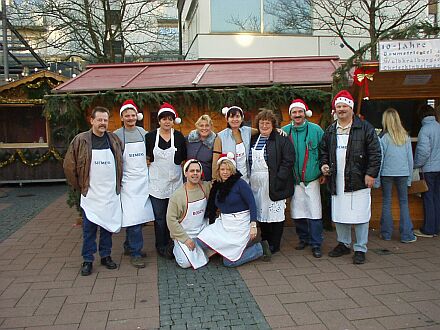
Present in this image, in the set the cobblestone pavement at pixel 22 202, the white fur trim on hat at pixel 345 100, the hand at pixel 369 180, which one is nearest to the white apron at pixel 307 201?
the hand at pixel 369 180

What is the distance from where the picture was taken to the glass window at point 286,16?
14383 mm

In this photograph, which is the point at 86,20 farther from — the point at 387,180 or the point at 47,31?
the point at 387,180

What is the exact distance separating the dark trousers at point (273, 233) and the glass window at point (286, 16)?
1072cm

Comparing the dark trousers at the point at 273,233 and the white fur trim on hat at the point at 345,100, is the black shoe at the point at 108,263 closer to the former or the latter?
the dark trousers at the point at 273,233

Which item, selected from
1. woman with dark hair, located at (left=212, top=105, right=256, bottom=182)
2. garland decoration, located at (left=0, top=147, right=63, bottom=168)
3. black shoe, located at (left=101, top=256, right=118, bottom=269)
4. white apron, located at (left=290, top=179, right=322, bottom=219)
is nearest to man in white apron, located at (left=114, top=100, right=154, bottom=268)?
black shoe, located at (left=101, top=256, right=118, bottom=269)

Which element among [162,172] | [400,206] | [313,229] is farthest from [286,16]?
[162,172]

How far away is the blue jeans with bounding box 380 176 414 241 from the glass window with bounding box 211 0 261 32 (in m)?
9.92

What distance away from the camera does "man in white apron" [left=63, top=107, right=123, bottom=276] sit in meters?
4.70

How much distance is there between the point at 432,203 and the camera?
6.04 metres

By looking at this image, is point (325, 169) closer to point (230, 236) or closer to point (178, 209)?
point (230, 236)

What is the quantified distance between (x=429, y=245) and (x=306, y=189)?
6.40 feet

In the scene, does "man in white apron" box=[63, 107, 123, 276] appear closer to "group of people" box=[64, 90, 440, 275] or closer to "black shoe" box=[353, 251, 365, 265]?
"group of people" box=[64, 90, 440, 275]

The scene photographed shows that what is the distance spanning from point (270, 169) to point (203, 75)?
2.76 metres

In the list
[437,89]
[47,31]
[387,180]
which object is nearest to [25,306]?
[387,180]
